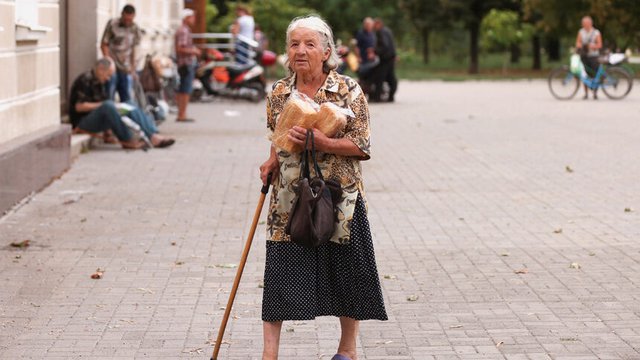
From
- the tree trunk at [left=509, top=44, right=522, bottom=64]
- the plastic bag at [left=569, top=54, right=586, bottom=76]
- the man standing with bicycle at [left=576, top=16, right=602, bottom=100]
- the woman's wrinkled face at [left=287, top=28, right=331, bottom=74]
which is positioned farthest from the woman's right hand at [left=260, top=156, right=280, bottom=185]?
the tree trunk at [left=509, top=44, right=522, bottom=64]

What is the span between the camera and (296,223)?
5.49m

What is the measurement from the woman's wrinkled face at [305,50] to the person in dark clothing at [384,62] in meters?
23.1

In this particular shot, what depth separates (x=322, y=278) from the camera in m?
5.77

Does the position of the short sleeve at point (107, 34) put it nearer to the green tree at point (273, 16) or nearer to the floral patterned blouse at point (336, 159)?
the floral patterned blouse at point (336, 159)

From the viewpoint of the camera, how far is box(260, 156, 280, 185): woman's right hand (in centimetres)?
571

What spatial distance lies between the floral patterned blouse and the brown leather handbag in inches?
2.2

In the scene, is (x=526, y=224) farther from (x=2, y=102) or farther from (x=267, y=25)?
(x=267, y=25)

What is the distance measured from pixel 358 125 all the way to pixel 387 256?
3.52 m

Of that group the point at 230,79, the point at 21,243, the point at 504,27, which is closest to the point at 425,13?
the point at 504,27

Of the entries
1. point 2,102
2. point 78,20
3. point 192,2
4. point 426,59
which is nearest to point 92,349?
point 2,102

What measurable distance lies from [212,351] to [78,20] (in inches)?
476

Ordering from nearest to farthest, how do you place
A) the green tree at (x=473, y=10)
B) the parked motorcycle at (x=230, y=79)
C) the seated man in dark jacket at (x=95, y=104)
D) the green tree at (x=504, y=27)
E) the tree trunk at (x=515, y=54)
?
the seated man in dark jacket at (x=95, y=104) < the parked motorcycle at (x=230, y=79) < the green tree at (x=504, y=27) < the green tree at (x=473, y=10) < the tree trunk at (x=515, y=54)

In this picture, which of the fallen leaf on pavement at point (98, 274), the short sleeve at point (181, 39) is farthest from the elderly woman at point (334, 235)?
the short sleeve at point (181, 39)

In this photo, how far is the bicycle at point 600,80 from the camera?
2934 cm
